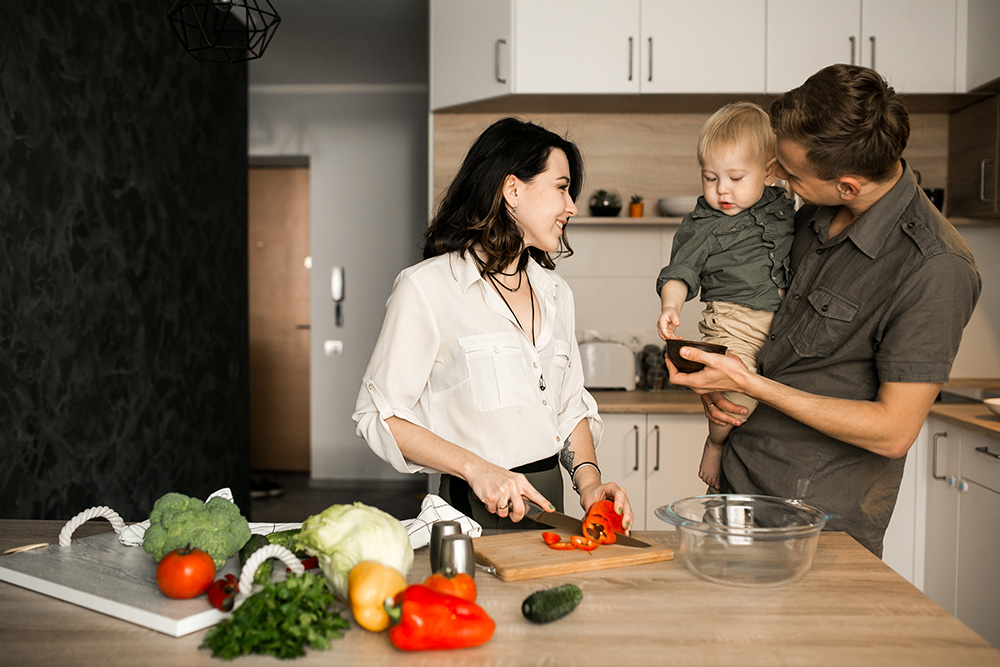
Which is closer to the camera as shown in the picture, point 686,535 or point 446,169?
point 686,535

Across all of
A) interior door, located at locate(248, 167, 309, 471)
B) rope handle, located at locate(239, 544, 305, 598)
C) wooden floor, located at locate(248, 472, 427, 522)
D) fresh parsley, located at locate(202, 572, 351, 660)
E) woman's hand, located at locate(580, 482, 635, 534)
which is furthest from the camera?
interior door, located at locate(248, 167, 309, 471)

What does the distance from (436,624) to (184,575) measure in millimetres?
379

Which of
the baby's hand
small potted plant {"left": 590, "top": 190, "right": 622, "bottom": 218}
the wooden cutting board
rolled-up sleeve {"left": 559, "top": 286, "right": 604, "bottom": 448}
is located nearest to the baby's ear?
the baby's hand

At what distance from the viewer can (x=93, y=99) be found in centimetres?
276

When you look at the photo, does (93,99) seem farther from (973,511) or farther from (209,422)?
(973,511)

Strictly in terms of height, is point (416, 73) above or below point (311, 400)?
above

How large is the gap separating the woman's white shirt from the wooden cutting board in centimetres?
36

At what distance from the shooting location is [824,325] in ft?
5.17

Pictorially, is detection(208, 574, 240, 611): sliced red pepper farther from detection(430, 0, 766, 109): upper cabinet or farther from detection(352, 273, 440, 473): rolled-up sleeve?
detection(430, 0, 766, 109): upper cabinet

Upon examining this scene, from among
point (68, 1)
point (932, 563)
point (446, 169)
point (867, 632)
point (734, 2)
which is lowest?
point (932, 563)

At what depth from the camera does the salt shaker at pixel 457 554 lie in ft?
3.81

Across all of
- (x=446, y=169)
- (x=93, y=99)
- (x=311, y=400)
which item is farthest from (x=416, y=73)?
(x=93, y=99)

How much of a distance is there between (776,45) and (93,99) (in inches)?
103

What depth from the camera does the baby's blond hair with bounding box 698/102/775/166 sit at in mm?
1739
